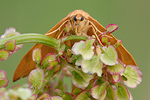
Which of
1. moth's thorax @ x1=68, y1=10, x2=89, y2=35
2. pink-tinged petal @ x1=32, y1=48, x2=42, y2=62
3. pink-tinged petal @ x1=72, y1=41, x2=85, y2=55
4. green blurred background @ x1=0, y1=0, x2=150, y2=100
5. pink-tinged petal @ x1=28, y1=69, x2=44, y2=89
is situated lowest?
pink-tinged petal @ x1=28, y1=69, x2=44, y2=89

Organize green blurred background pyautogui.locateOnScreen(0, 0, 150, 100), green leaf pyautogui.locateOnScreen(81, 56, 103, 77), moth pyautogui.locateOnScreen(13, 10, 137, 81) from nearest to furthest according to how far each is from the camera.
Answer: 1. green leaf pyautogui.locateOnScreen(81, 56, 103, 77)
2. moth pyautogui.locateOnScreen(13, 10, 137, 81)
3. green blurred background pyautogui.locateOnScreen(0, 0, 150, 100)

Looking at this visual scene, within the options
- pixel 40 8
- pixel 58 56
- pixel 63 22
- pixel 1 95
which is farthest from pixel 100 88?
pixel 40 8

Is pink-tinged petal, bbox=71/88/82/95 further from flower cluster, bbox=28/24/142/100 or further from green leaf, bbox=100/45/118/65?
green leaf, bbox=100/45/118/65

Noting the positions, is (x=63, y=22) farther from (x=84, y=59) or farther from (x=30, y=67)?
(x=84, y=59)

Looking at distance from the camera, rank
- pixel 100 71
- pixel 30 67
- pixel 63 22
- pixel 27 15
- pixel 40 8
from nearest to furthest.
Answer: pixel 100 71 → pixel 30 67 → pixel 63 22 → pixel 27 15 → pixel 40 8

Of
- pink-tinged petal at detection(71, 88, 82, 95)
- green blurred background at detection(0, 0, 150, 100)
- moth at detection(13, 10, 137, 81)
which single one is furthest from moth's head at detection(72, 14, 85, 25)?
green blurred background at detection(0, 0, 150, 100)

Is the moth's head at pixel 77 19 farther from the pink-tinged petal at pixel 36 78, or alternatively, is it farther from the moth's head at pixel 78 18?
the pink-tinged petal at pixel 36 78
